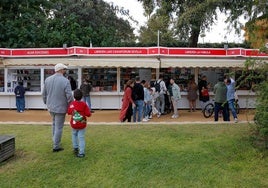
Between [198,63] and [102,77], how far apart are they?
466 cm

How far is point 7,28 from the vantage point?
23891mm

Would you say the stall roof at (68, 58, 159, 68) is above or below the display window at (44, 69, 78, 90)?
above

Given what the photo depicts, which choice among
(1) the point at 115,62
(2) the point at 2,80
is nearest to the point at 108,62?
(1) the point at 115,62

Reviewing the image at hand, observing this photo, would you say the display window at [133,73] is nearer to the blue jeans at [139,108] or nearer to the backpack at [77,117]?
the blue jeans at [139,108]

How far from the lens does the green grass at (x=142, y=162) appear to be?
5.80m

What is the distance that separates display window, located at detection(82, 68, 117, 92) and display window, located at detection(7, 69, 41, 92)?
2383 mm

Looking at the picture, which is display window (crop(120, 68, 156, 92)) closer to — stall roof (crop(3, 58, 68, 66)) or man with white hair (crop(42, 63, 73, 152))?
stall roof (crop(3, 58, 68, 66))

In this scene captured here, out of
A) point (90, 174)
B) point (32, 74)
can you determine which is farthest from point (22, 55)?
point (90, 174)

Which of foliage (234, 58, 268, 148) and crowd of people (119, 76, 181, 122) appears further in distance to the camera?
crowd of people (119, 76, 181, 122)

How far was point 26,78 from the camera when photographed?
18.1m

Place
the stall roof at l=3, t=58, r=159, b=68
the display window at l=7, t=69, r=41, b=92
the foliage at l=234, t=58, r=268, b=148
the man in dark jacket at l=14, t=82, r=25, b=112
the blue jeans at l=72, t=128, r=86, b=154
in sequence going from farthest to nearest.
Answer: the display window at l=7, t=69, r=41, b=92 < the man in dark jacket at l=14, t=82, r=25, b=112 < the stall roof at l=3, t=58, r=159, b=68 < the foliage at l=234, t=58, r=268, b=148 < the blue jeans at l=72, t=128, r=86, b=154

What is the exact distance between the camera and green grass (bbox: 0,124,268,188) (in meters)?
5.80

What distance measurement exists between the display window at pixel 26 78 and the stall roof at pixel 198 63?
6.30 metres

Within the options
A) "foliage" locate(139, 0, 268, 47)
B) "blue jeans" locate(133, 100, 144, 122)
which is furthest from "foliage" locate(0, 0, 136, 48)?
"blue jeans" locate(133, 100, 144, 122)
